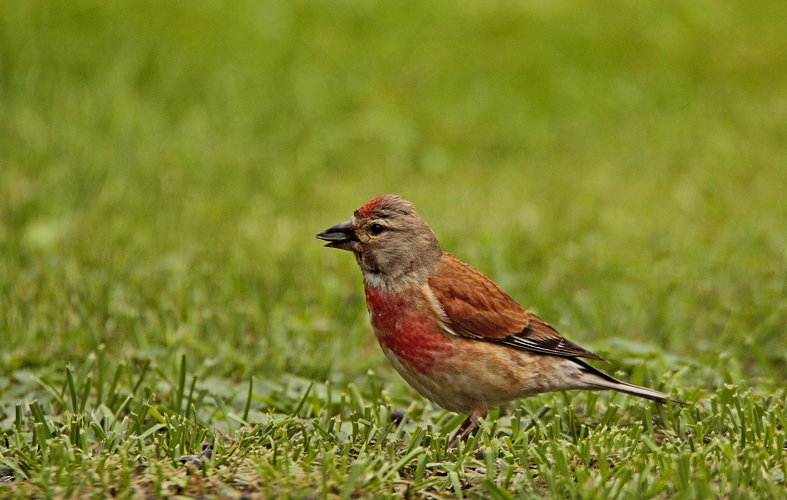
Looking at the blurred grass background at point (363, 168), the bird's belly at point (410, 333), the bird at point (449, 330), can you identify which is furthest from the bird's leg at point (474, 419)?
the blurred grass background at point (363, 168)

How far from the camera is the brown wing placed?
4352mm

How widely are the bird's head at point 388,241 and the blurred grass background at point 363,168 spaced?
99 cm

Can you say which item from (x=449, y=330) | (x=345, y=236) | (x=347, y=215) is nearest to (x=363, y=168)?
Result: (x=347, y=215)

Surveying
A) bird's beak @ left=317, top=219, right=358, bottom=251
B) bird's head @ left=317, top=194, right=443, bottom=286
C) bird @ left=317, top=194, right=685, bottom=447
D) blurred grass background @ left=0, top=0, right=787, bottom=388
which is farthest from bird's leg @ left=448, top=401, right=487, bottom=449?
blurred grass background @ left=0, top=0, right=787, bottom=388

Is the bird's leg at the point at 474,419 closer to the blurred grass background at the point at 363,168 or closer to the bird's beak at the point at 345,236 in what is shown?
the bird's beak at the point at 345,236

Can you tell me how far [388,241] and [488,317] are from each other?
0.60 metres

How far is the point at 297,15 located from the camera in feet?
37.3

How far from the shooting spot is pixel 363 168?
916 cm

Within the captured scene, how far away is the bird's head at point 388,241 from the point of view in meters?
4.49

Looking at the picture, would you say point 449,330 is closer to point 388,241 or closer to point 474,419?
point 474,419

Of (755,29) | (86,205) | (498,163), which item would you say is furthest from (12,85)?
(755,29)

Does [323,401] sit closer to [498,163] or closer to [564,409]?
[564,409]

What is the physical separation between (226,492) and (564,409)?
6.22ft

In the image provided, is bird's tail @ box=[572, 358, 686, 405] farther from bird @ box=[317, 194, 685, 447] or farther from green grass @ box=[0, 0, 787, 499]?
green grass @ box=[0, 0, 787, 499]
